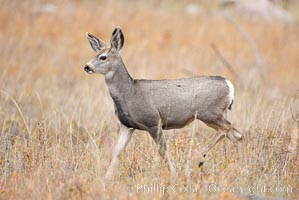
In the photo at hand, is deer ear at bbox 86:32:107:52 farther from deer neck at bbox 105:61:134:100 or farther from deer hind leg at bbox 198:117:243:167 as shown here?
deer hind leg at bbox 198:117:243:167

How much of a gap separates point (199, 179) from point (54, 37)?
10.9 metres

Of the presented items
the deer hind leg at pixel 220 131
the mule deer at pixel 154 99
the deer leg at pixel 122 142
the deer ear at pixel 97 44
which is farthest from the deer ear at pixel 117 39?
the deer hind leg at pixel 220 131

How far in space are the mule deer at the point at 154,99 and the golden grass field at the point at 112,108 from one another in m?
0.27

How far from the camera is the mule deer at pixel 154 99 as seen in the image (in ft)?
23.7

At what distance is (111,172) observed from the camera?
6910 mm

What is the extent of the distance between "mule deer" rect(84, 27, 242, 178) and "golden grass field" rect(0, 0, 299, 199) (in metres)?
0.27

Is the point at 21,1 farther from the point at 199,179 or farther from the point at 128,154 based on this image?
the point at 199,179

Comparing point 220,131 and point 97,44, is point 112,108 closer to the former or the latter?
point 97,44

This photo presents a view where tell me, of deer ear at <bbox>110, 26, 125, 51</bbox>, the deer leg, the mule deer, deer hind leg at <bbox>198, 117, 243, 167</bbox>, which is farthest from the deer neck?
deer hind leg at <bbox>198, 117, 243, 167</bbox>

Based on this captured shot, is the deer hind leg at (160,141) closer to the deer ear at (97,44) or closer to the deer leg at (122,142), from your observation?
the deer leg at (122,142)

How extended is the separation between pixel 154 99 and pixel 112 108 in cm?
266

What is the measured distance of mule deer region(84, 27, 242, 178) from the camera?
7.21 metres

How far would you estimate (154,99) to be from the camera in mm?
7336

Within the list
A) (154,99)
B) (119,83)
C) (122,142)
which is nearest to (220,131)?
(154,99)
